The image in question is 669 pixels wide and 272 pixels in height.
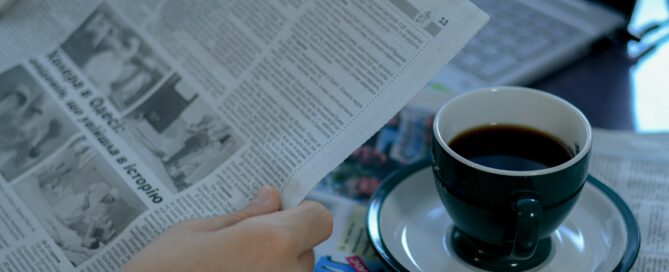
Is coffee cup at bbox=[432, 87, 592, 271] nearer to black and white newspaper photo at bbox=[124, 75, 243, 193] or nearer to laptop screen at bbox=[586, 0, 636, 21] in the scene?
black and white newspaper photo at bbox=[124, 75, 243, 193]

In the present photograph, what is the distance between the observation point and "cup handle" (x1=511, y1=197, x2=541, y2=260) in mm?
444

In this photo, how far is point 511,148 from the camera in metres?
0.52

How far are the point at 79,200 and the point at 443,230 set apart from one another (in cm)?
28

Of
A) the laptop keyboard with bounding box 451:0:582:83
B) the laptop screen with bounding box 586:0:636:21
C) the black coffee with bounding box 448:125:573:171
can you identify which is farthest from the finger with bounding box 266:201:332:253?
the laptop screen with bounding box 586:0:636:21

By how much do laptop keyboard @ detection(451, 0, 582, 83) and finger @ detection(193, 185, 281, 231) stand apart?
33 centimetres

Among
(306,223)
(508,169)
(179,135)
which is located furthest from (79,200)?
(508,169)

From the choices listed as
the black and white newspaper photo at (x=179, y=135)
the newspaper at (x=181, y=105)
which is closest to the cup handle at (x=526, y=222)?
the newspaper at (x=181, y=105)

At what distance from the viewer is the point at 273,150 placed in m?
0.52

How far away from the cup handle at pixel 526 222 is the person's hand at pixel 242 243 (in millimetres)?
123

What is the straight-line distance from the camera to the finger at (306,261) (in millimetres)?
451

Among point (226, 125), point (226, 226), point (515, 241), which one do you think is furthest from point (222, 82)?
point (515, 241)

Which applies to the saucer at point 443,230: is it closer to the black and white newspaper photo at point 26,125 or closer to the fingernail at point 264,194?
the fingernail at point 264,194

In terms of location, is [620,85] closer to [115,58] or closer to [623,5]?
[623,5]

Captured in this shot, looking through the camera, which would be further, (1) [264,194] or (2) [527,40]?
(2) [527,40]
